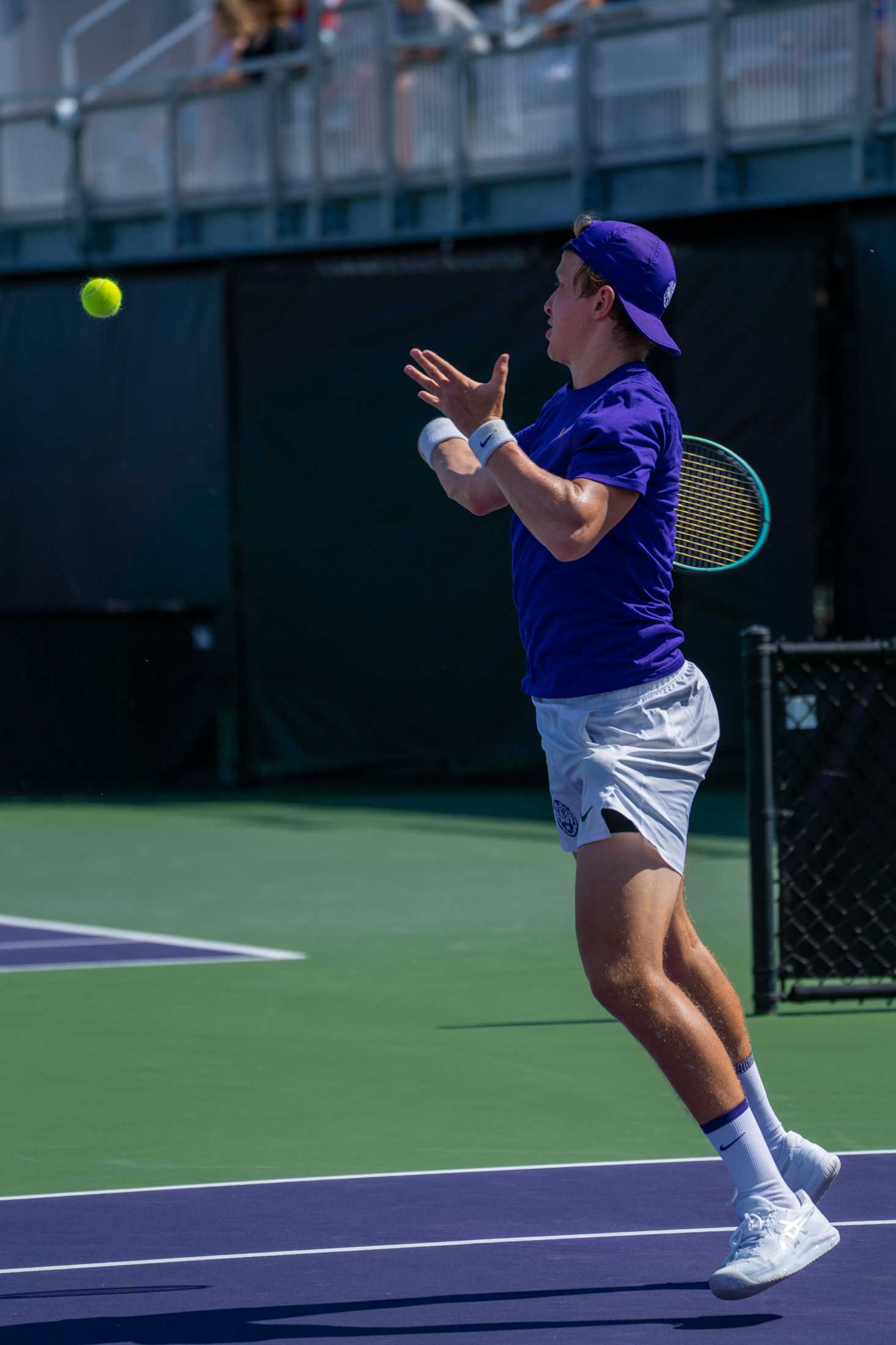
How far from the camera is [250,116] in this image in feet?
52.3

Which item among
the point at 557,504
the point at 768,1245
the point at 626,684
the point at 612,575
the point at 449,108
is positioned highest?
the point at 449,108

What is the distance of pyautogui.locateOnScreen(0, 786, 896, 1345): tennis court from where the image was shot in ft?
13.0

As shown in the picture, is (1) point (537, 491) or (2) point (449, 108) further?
(2) point (449, 108)

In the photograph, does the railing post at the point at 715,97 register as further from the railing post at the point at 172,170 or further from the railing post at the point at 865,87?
the railing post at the point at 172,170

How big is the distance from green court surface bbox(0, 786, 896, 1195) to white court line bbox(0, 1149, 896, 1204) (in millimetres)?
46

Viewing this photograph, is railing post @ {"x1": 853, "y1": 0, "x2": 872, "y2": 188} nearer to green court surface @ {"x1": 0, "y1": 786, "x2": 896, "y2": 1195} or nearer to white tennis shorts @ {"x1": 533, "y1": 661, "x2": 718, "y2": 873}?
green court surface @ {"x1": 0, "y1": 786, "x2": 896, "y2": 1195}

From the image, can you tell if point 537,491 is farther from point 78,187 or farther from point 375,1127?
point 78,187

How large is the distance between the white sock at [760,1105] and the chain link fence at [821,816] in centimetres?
239

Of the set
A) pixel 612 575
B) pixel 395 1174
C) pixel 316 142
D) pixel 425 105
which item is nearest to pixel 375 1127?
pixel 395 1174

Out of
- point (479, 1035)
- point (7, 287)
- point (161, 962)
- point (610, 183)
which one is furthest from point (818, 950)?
point (7, 287)

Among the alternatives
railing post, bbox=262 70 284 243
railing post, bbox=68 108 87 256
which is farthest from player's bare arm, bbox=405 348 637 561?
railing post, bbox=68 108 87 256

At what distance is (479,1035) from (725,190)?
8.68 metres

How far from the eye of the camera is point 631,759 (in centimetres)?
402

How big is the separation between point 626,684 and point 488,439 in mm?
504
